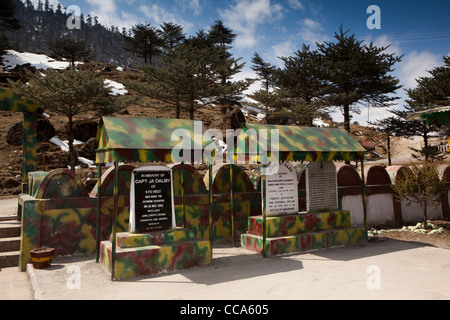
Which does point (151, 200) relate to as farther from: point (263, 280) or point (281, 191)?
point (281, 191)

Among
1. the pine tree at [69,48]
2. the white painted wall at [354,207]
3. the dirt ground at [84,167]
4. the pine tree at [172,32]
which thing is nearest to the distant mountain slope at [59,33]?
the pine tree at [69,48]

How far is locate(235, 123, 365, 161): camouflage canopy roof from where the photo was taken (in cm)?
845

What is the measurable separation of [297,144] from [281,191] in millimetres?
1458

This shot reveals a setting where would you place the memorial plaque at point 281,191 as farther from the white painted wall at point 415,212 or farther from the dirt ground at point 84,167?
the white painted wall at point 415,212

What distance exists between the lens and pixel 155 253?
273 inches

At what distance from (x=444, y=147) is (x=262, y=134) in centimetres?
3795

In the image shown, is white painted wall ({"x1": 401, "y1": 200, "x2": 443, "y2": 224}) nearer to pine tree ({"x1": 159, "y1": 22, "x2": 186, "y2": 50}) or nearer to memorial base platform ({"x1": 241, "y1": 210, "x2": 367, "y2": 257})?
memorial base platform ({"x1": 241, "y1": 210, "x2": 367, "y2": 257})

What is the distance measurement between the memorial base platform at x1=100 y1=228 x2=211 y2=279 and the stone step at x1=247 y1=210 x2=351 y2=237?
202cm

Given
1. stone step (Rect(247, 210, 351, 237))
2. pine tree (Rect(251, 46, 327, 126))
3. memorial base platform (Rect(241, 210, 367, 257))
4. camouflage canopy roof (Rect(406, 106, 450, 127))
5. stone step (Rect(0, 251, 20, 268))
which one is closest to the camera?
stone step (Rect(0, 251, 20, 268))

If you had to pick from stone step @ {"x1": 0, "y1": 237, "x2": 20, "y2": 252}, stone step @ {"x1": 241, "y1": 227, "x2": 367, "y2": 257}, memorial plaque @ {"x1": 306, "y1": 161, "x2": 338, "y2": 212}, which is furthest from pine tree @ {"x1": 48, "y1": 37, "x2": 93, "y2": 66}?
stone step @ {"x1": 241, "y1": 227, "x2": 367, "y2": 257}

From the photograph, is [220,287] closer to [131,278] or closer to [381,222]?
[131,278]

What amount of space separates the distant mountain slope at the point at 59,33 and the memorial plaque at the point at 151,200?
134 m
